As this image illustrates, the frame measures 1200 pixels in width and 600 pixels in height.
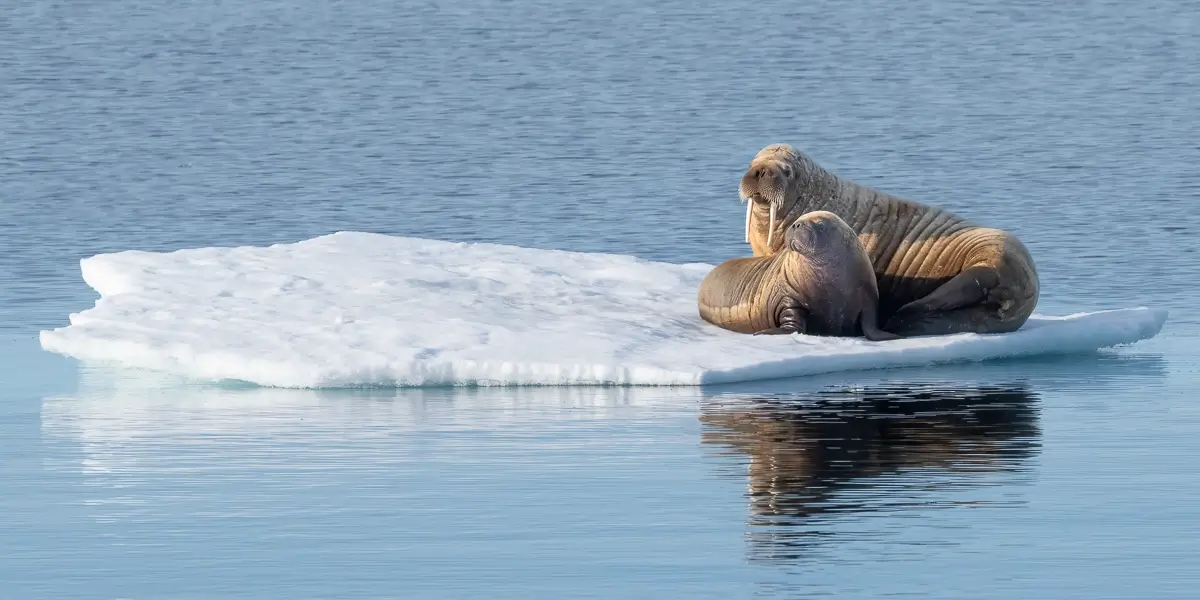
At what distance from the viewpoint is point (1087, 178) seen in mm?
27484

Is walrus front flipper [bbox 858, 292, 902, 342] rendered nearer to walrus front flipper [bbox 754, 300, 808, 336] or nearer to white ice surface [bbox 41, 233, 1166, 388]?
white ice surface [bbox 41, 233, 1166, 388]

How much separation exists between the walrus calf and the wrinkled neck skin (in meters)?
0.73

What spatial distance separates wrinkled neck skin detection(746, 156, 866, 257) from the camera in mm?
15180

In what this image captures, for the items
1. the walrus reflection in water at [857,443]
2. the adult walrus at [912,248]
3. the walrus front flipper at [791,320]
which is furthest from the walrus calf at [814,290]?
the walrus reflection in water at [857,443]

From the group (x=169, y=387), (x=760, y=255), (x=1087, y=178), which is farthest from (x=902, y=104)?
(x=169, y=387)

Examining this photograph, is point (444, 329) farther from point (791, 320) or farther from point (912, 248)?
point (912, 248)

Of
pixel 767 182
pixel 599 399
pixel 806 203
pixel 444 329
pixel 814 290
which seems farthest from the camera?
pixel 806 203

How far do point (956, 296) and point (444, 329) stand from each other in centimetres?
293

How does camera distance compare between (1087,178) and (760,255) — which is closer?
(760,255)

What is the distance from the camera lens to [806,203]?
1522 cm

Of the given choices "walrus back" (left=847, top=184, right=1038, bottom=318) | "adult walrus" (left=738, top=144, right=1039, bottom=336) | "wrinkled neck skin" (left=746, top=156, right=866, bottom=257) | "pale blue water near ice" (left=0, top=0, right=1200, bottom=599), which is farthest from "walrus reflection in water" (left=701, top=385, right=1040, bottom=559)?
"wrinkled neck skin" (left=746, top=156, right=866, bottom=257)

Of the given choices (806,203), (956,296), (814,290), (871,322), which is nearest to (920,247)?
(956,296)

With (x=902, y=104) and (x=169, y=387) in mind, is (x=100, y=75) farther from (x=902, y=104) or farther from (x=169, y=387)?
(x=169, y=387)

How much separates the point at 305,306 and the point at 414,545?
589cm
